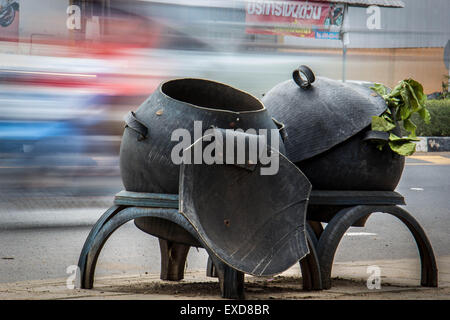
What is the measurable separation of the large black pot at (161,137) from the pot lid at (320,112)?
0.28 meters

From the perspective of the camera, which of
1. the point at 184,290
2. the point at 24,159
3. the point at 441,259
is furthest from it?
the point at 24,159

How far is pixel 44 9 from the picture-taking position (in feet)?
26.1

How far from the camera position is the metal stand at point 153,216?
314 centimetres

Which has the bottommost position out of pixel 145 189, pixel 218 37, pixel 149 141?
pixel 145 189

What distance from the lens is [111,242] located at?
5855 mm

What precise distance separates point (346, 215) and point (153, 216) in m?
1.06

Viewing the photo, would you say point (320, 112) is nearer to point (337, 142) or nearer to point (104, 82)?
point (337, 142)

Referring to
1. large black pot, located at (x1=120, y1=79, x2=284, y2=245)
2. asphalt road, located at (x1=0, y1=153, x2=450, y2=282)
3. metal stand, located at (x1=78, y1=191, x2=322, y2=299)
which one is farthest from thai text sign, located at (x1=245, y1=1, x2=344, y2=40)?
metal stand, located at (x1=78, y1=191, x2=322, y2=299)

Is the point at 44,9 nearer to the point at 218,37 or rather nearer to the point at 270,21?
the point at 218,37

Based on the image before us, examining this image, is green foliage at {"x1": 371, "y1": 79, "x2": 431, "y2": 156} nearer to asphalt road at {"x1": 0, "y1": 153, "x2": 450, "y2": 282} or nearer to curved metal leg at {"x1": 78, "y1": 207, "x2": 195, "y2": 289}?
asphalt road at {"x1": 0, "y1": 153, "x2": 450, "y2": 282}

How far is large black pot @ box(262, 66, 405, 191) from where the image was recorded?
3.71m

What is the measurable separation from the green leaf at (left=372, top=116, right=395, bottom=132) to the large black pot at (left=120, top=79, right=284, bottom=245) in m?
0.62
